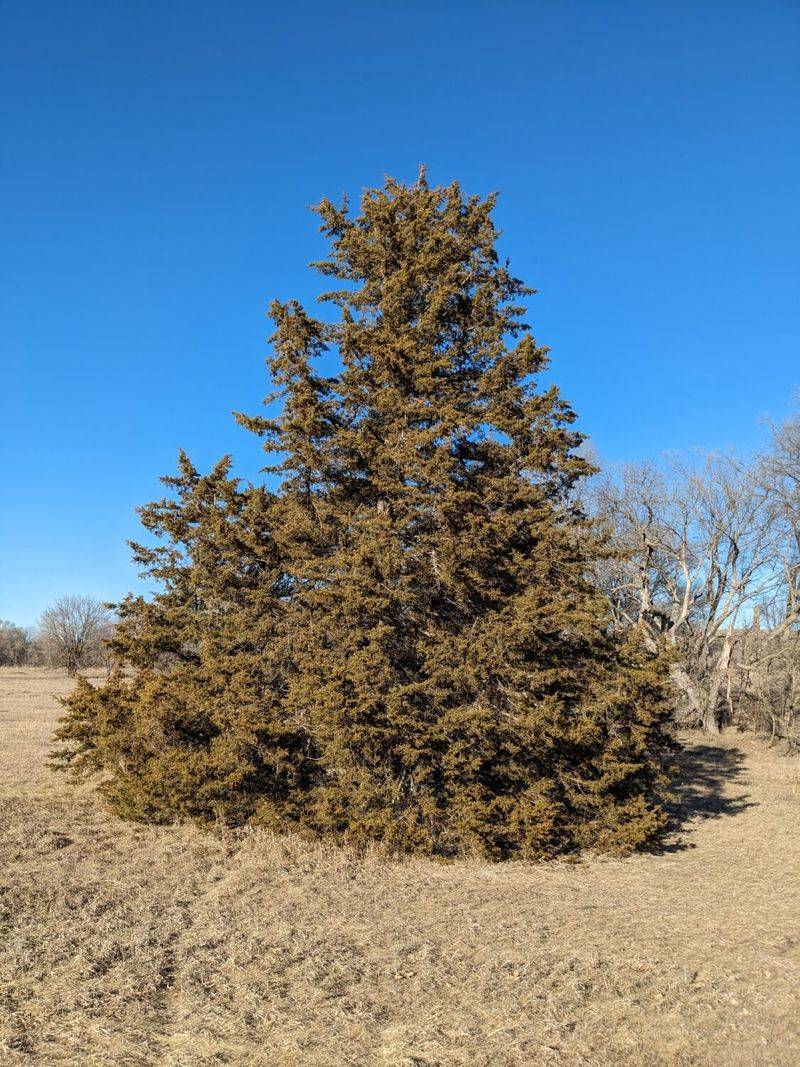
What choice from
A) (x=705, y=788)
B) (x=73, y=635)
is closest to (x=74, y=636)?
(x=73, y=635)

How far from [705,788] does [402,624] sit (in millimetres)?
11594

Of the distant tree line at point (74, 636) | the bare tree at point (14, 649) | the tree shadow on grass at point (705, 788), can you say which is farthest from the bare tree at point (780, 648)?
the bare tree at point (14, 649)

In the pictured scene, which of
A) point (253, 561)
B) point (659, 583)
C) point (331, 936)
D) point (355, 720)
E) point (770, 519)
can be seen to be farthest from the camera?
point (659, 583)

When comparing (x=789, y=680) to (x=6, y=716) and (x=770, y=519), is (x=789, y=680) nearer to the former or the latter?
(x=770, y=519)

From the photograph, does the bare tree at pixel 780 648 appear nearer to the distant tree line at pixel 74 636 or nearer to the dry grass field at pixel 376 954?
the dry grass field at pixel 376 954

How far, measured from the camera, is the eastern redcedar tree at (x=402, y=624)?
9.77 meters

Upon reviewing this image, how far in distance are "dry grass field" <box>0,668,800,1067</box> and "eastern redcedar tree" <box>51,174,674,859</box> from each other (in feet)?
3.02

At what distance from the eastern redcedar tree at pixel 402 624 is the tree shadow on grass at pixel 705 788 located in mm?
2409

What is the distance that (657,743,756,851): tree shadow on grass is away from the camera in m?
13.6

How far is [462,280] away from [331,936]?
1045cm

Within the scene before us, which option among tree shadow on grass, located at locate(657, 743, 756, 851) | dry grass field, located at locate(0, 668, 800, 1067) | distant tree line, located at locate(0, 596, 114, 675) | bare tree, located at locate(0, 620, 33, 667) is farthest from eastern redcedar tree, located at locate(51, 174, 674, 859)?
bare tree, located at locate(0, 620, 33, 667)

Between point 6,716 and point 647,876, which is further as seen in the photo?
point 6,716

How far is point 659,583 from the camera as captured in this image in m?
31.5

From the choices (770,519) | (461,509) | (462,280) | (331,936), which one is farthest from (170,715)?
(770,519)
